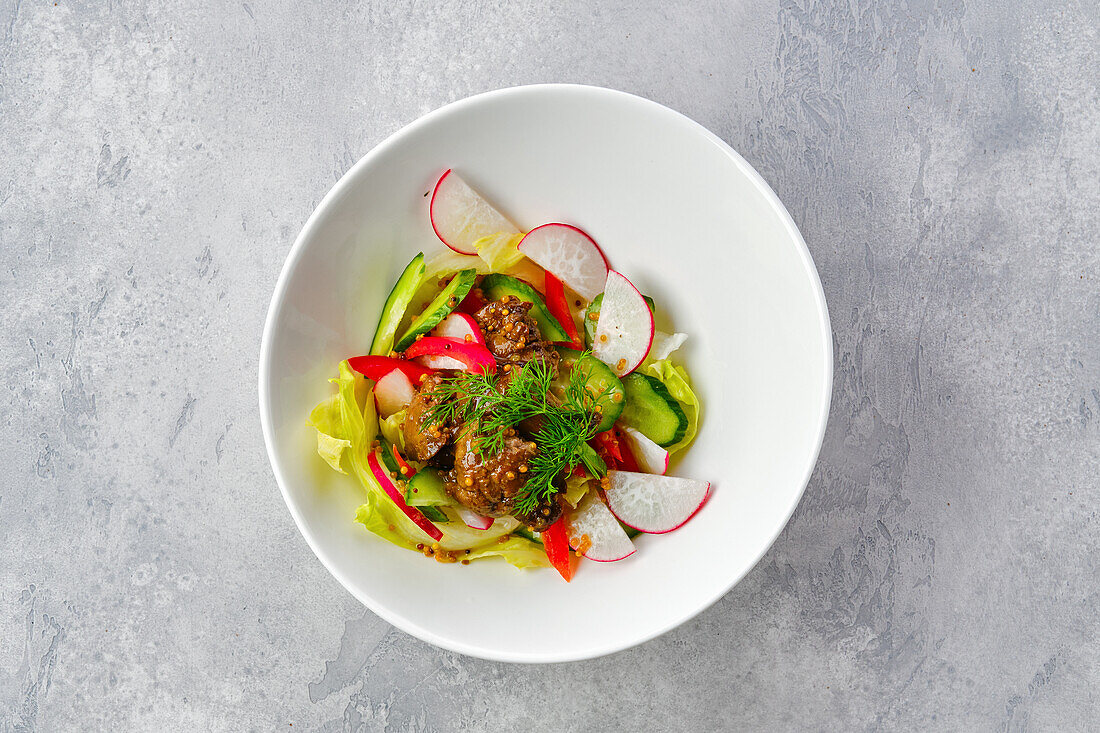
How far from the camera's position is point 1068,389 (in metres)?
2.88

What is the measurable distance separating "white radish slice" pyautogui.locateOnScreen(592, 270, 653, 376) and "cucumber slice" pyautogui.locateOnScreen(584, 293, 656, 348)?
60mm

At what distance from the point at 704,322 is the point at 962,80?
1.34 meters

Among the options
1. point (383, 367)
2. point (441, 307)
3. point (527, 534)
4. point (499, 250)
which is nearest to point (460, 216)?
point (499, 250)

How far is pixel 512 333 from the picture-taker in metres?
2.44

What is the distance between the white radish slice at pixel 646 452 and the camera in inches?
101

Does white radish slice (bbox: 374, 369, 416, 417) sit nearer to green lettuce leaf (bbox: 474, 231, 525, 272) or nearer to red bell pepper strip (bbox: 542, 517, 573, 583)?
green lettuce leaf (bbox: 474, 231, 525, 272)

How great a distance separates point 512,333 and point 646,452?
1.99 feet

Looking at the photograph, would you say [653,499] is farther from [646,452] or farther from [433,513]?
[433,513]

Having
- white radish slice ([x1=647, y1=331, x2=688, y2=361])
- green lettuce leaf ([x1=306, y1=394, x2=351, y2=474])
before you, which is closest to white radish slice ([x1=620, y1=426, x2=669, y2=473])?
white radish slice ([x1=647, y1=331, x2=688, y2=361])

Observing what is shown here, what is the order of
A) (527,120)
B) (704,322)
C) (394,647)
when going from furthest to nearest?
(394,647), (704,322), (527,120)

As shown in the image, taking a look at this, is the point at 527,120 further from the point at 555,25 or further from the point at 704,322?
the point at 704,322

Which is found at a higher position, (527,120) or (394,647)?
(527,120)

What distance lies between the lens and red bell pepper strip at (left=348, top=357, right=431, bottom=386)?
2.50 meters

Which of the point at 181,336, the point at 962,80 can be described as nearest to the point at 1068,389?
the point at 962,80
